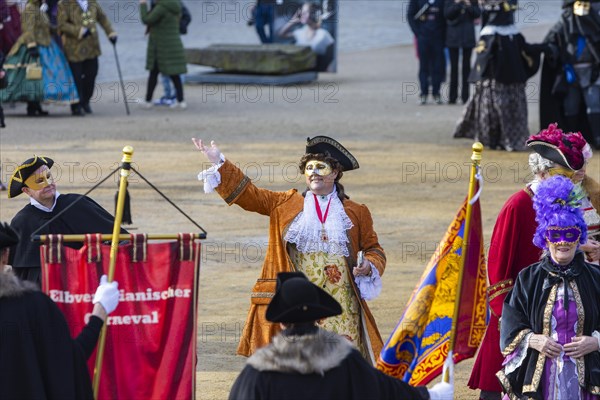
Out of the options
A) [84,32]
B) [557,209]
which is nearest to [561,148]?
[557,209]

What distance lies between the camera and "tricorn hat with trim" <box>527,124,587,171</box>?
6.73 metres

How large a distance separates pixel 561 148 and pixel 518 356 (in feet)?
4.18

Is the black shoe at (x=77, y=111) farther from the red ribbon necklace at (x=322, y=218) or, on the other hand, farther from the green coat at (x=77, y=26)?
the red ribbon necklace at (x=322, y=218)

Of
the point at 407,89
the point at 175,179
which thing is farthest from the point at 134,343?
the point at 407,89

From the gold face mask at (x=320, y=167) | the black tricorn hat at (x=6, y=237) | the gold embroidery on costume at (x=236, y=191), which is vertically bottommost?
the gold embroidery on costume at (x=236, y=191)

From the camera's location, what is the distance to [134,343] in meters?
5.94

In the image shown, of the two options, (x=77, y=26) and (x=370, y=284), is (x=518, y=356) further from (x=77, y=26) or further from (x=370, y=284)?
(x=77, y=26)

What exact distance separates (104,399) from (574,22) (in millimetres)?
10838

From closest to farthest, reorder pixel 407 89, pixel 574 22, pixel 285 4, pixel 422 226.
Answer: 1. pixel 422 226
2. pixel 574 22
3. pixel 407 89
4. pixel 285 4

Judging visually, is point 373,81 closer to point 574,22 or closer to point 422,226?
point 574,22

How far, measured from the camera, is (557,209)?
5.98 metres

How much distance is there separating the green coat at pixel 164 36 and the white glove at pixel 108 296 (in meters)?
13.8

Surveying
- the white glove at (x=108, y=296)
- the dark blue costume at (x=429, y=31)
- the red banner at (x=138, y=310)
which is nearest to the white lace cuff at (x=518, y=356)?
the red banner at (x=138, y=310)

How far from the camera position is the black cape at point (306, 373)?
15.6ft
